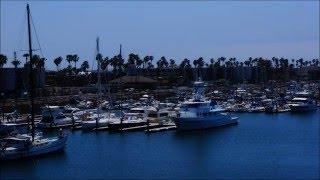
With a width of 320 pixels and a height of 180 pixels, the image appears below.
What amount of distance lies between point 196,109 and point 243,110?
26395 millimetres

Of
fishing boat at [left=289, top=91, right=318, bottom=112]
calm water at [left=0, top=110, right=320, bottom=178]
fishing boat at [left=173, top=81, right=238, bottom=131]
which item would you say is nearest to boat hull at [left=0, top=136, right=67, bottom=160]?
calm water at [left=0, top=110, right=320, bottom=178]

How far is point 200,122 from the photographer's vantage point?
68312 mm

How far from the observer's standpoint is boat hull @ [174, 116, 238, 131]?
66750 millimetres

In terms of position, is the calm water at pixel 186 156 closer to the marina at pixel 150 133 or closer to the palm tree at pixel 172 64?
the marina at pixel 150 133

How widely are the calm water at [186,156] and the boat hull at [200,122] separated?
1126mm

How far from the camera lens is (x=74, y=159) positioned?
4909 cm

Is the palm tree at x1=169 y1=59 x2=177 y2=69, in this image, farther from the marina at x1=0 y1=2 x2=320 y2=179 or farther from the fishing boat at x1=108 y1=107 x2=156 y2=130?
the fishing boat at x1=108 y1=107 x2=156 y2=130

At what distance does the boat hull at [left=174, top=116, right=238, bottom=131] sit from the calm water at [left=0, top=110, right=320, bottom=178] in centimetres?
113

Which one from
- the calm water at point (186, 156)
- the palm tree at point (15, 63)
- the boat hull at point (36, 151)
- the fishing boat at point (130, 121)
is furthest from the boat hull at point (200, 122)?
the palm tree at point (15, 63)

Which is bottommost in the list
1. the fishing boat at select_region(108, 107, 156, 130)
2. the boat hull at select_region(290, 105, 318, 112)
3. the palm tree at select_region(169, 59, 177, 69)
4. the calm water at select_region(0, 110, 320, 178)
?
the calm water at select_region(0, 110, 320, 178)

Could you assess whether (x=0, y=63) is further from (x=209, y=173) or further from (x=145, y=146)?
(x=209, y=173)

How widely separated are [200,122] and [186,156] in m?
17.7

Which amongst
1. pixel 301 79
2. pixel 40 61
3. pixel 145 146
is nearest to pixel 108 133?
pixel 145 146

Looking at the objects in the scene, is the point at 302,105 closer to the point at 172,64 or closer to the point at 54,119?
the point at 54,119
